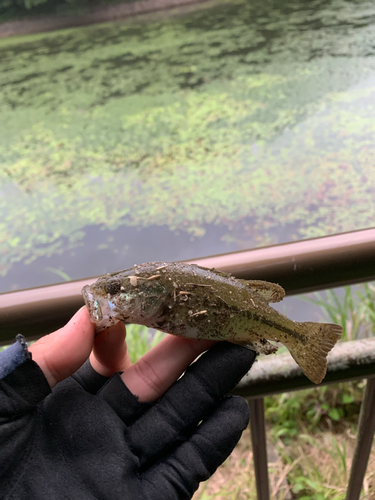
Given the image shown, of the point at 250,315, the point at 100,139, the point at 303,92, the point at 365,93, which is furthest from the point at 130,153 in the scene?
the point at 250,315

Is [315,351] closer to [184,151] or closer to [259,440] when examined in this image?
[259,440]

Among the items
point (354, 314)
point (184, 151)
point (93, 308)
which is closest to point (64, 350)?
point (93, 308)

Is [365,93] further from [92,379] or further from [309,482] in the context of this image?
[92,379]

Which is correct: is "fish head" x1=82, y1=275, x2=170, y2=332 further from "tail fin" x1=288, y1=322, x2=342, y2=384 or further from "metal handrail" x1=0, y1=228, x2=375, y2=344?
"tail fin" x1=288, y1=322, x2=342, y2=384

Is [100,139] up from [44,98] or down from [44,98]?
down

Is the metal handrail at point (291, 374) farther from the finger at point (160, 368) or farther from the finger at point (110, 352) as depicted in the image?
the finger at point (110, 352)
